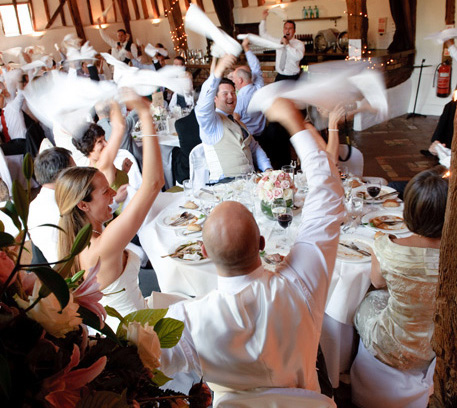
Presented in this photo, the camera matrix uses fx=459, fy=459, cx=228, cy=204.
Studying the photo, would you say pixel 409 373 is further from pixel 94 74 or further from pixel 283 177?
pixel 94 74

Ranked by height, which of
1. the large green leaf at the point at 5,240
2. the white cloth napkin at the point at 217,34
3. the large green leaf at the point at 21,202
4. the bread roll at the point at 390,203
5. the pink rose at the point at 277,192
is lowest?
the bread roll at the point at 390,203

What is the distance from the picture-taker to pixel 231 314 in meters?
1.21

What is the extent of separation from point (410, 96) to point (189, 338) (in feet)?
28.6

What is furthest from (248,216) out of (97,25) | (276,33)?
(97,25)

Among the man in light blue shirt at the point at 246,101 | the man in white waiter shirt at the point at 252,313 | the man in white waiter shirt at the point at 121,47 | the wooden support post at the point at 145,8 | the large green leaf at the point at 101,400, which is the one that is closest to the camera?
the large green leaf at the point at 101,400

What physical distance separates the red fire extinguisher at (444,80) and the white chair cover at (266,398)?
26.8ft

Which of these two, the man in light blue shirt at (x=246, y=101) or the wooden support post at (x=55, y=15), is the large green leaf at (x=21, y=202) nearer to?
the man in light blue shirt at (x=246, y=101)

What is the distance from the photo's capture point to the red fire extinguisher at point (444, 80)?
8062 millimetres

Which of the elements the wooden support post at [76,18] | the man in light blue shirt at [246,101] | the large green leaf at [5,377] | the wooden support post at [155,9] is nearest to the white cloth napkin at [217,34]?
the large green leaf at [5,377]

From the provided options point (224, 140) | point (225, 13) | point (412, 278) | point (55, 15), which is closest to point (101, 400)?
point (412, 278)

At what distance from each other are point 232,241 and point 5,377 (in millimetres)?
796

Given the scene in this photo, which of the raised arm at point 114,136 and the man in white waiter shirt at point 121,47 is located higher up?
the man in white waiter shirt at point 121,47

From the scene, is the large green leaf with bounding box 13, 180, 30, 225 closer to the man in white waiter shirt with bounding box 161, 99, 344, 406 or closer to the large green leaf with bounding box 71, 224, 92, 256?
the large green leaf with bounding box 71, 224, 92, 256

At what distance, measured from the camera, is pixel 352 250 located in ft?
7.39
